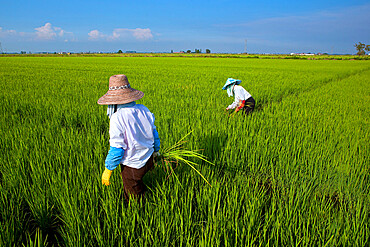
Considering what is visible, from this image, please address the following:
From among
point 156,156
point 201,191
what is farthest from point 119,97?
point 201,191

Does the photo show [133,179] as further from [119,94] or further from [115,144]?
[119,94]

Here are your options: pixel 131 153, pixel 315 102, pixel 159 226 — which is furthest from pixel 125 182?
pixel 315 102

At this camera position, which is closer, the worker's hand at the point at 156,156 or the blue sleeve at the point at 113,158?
the blue sleeve at the point at 113,158

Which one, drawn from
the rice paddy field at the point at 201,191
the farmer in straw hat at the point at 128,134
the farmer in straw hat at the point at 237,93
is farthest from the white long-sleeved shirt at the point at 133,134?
the farmer in straw hat at the point at 237,93

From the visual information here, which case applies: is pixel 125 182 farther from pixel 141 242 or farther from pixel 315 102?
pixel 315 102

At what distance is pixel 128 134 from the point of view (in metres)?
1.27

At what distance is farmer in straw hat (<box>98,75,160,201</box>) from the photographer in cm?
123

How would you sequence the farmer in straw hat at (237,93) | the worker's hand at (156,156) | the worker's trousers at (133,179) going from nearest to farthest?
the worker's trousers at (133,179) → the worker's hand at (156,156) → the farmer in straw hat at (237,93)

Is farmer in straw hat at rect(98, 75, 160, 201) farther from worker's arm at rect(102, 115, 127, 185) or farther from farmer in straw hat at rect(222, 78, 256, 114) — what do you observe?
farmer in straw hat at rect(222, 78, 256, 114)

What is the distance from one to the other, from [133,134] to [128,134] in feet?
0.10

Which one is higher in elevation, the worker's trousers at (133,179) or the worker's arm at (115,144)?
the worker's arm at (115,144)

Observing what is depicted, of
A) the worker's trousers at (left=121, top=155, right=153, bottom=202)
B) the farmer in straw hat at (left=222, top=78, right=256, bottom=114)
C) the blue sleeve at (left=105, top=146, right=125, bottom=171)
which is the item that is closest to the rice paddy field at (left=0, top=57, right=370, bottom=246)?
the worker's trousers at (left=121, top=155, right=153, bottom=202)

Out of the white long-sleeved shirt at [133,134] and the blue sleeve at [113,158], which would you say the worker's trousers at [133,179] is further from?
the blue sleeve at [113,158]

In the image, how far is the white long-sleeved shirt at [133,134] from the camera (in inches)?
48.6
